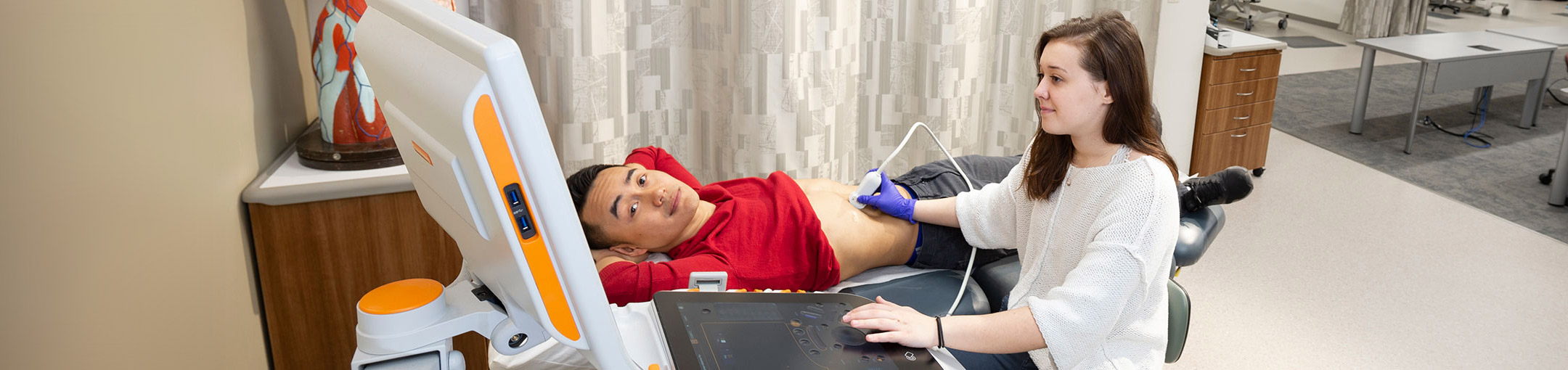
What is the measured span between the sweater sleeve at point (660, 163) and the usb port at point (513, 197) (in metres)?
1.21

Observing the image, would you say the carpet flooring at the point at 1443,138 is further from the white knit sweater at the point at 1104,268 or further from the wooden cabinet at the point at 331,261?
the wooden cabinet at the point at 331,261

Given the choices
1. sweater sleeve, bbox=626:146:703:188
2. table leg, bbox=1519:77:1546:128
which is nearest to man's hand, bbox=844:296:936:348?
sweater sleeve, bbox=626:146:703:188

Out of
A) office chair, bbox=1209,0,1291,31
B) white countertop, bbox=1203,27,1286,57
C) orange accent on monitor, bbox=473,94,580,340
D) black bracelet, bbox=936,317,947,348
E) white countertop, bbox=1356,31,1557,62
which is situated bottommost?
office chair, bbox=1209,0,1291,31

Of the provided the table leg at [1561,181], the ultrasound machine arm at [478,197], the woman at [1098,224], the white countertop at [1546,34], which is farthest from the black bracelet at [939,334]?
the white countertop at [1546,34]

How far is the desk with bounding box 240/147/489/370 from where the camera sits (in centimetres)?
176

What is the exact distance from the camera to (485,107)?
0.73m

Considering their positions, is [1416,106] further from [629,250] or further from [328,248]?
[328,248]

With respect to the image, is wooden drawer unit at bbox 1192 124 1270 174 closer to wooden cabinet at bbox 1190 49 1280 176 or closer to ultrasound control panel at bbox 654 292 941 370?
wooden cabinet at bbox 1190 49 1280 176

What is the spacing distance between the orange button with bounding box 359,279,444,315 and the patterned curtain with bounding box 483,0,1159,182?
4.36ft

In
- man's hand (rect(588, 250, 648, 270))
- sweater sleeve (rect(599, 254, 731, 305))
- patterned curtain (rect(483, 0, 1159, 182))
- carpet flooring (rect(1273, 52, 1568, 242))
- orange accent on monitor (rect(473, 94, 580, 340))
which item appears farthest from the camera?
carpet flooring (rect(1273, 52, 1568, 242))

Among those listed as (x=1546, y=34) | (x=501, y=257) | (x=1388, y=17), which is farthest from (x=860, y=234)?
(x=1388, y=17)

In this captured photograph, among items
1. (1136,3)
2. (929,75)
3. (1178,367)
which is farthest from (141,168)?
(1136,3)

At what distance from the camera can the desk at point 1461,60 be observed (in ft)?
13.4

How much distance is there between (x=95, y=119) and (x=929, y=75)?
210 centimetres
